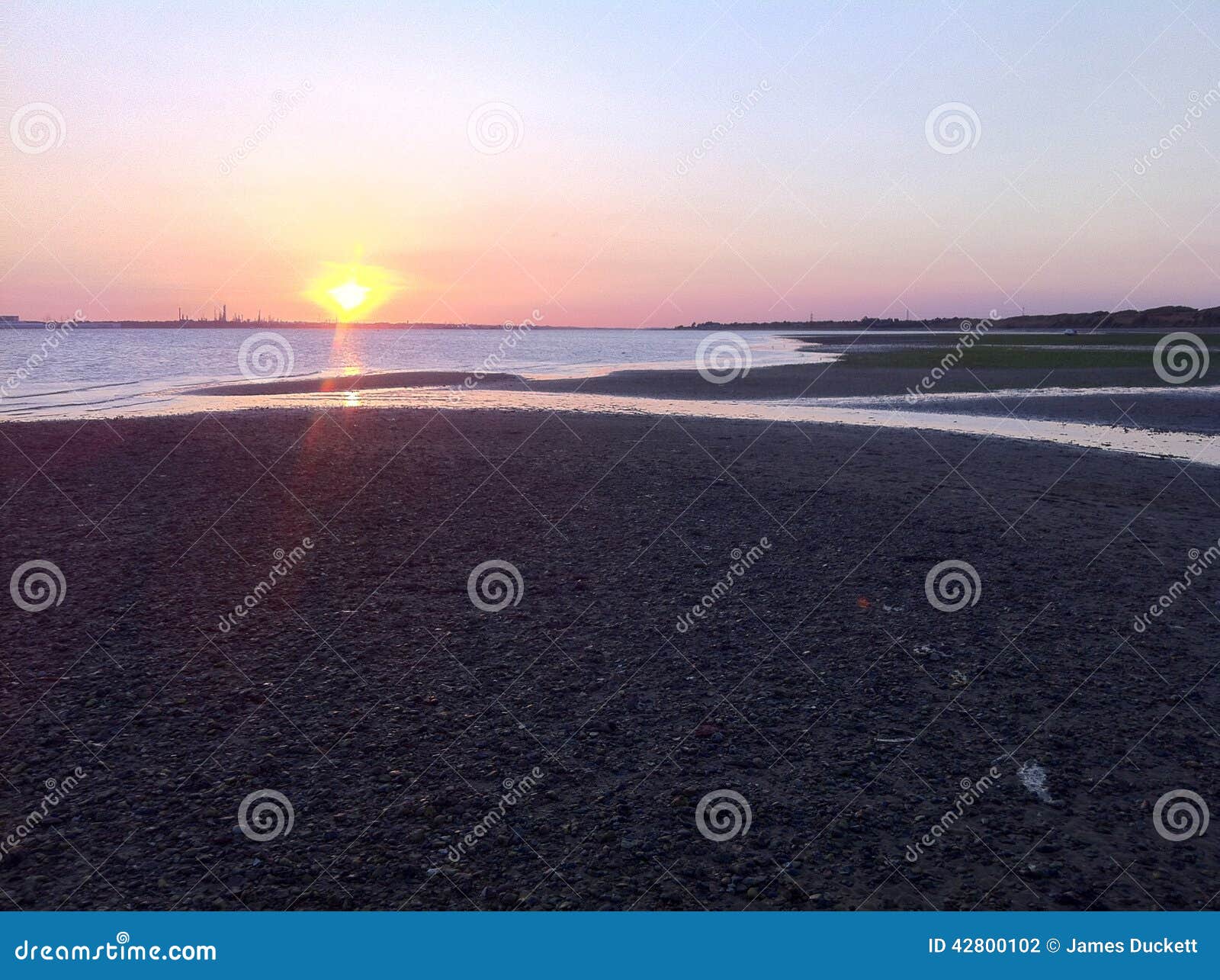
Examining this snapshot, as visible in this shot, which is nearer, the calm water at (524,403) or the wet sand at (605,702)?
the wet sand at (605,702)

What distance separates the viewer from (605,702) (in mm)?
6504

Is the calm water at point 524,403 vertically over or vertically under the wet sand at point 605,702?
over

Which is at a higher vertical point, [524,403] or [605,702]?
[524,403]

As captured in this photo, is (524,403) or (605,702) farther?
(524,403)

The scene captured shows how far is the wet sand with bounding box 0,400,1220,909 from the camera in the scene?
448 centimetres

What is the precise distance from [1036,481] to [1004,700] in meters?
10.4

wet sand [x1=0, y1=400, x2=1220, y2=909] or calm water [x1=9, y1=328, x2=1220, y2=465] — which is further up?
calm water [x1=9, y1=328, x2=1220, y2=465]

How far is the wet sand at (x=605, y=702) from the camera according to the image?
177 inches

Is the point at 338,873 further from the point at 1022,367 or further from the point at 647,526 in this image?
the point at 1022,367

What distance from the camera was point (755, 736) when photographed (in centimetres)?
601

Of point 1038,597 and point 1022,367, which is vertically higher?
point 1022,367

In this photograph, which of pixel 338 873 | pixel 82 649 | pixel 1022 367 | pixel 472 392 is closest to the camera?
pixel 338 873

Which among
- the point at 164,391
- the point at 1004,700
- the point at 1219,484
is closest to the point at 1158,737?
the point at 1004,700

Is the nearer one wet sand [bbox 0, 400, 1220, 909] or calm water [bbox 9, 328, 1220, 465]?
wet sand [bbox 0, 400, 1220, 909]
